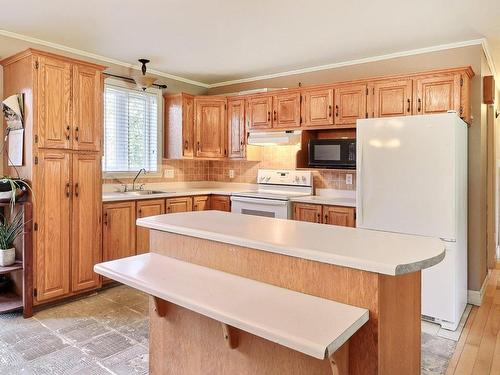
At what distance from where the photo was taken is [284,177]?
Answer: 4.78 m

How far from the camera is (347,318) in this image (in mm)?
1243

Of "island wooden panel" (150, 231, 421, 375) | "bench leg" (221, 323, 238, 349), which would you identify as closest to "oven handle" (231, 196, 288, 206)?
"island wooden panel" (150, 231, 421, 375)

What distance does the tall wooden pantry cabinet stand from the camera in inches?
122

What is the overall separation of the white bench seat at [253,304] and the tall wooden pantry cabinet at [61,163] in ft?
5.50

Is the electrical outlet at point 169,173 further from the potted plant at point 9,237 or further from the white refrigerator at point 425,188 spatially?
the white refrigerator at point 425,188

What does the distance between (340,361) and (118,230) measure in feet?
9.85

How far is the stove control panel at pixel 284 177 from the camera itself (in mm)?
4567

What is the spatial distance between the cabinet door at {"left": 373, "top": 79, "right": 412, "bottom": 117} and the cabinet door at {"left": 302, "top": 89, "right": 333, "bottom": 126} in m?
0.49

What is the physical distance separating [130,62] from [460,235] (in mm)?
3897

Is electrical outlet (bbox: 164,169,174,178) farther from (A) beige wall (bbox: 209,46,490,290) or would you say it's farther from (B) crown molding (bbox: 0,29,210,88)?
(A) beige wall (bbox: 209,46,490,290)

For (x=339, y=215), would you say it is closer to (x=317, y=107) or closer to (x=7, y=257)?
(x=317, y=107)

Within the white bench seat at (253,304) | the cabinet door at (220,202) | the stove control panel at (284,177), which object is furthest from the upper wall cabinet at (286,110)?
the white bench seat at (253,304)

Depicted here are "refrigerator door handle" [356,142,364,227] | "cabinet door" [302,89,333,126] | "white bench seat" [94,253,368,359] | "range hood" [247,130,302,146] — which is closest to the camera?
"white bench seat" [94,253,368,359]

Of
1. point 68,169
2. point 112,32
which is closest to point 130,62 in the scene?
point 112,32
